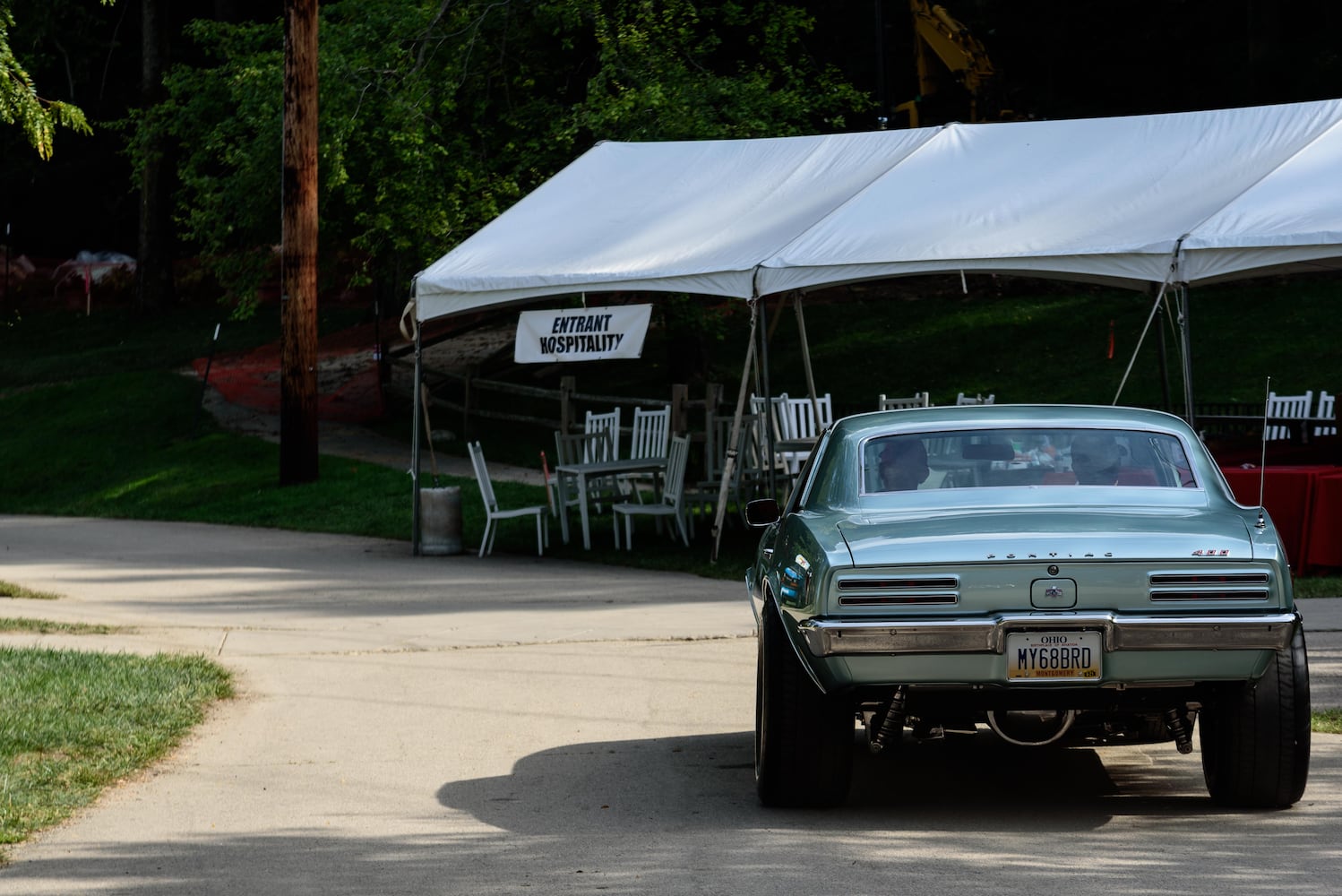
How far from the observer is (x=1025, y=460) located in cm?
698

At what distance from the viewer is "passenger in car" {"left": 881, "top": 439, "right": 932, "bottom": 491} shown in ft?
22.8

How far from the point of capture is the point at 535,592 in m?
14.1

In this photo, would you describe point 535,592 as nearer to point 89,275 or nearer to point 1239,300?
point 1239,300

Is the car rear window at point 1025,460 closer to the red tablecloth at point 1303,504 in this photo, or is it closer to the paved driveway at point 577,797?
the paved driveway at point 577,797

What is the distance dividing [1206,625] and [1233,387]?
20.0 meters

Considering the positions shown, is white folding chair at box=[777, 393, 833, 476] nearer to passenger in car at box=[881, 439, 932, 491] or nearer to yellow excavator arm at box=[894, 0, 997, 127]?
passenger in car at box=[881, 439, 932, 491]

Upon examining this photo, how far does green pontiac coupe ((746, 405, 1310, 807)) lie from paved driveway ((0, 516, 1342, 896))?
0.32 metres

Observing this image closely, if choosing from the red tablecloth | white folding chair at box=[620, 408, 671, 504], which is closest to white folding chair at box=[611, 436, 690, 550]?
white folding chair at box=[620, 408, 671, 504]

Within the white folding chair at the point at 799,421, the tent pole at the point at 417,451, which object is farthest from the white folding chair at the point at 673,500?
the tent pole at the point at 417,451

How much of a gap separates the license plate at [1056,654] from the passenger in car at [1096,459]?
3.48 ft

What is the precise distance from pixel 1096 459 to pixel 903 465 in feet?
2.45

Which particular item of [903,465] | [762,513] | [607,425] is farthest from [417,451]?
[903,465]

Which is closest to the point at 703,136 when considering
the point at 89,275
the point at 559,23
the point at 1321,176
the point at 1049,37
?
the point at 559,23

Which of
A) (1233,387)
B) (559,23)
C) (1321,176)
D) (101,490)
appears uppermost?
(559,23)
